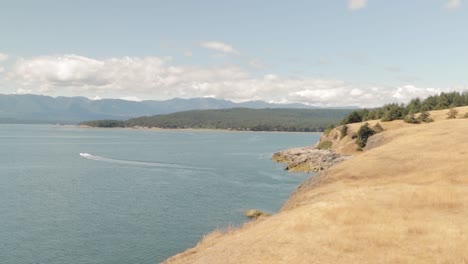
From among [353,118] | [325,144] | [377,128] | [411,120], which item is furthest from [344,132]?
[411,120]

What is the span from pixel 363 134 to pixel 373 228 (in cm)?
11882

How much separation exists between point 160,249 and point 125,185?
2092 inches

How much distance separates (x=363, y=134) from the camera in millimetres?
145875

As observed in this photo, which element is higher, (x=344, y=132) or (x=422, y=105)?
(x=422, y=105)

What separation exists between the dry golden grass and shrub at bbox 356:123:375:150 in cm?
8895

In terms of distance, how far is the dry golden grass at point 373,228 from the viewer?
27.7m

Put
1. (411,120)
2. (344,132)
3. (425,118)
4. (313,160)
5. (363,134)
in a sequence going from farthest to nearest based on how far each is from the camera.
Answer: (344,132) < (363,134) < (411,120) < (313,160) < (425,118)

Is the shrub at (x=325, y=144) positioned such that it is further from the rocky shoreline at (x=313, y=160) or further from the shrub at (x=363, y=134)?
the shrub at (x=363, y=134)

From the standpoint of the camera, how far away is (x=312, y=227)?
3375cm

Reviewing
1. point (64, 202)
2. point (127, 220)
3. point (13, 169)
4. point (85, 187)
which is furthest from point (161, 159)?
point (127, 220)

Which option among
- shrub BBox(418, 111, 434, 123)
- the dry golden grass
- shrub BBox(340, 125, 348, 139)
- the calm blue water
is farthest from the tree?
the dry golden grass

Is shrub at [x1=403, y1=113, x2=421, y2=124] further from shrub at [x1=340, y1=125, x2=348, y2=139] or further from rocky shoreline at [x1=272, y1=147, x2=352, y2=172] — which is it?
rocky shoreline at [x1=272, y1=147, x2=352, y2=172]

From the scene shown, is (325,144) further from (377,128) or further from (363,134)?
(377,128)

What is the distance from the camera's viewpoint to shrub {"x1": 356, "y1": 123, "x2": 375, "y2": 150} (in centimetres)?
14427
